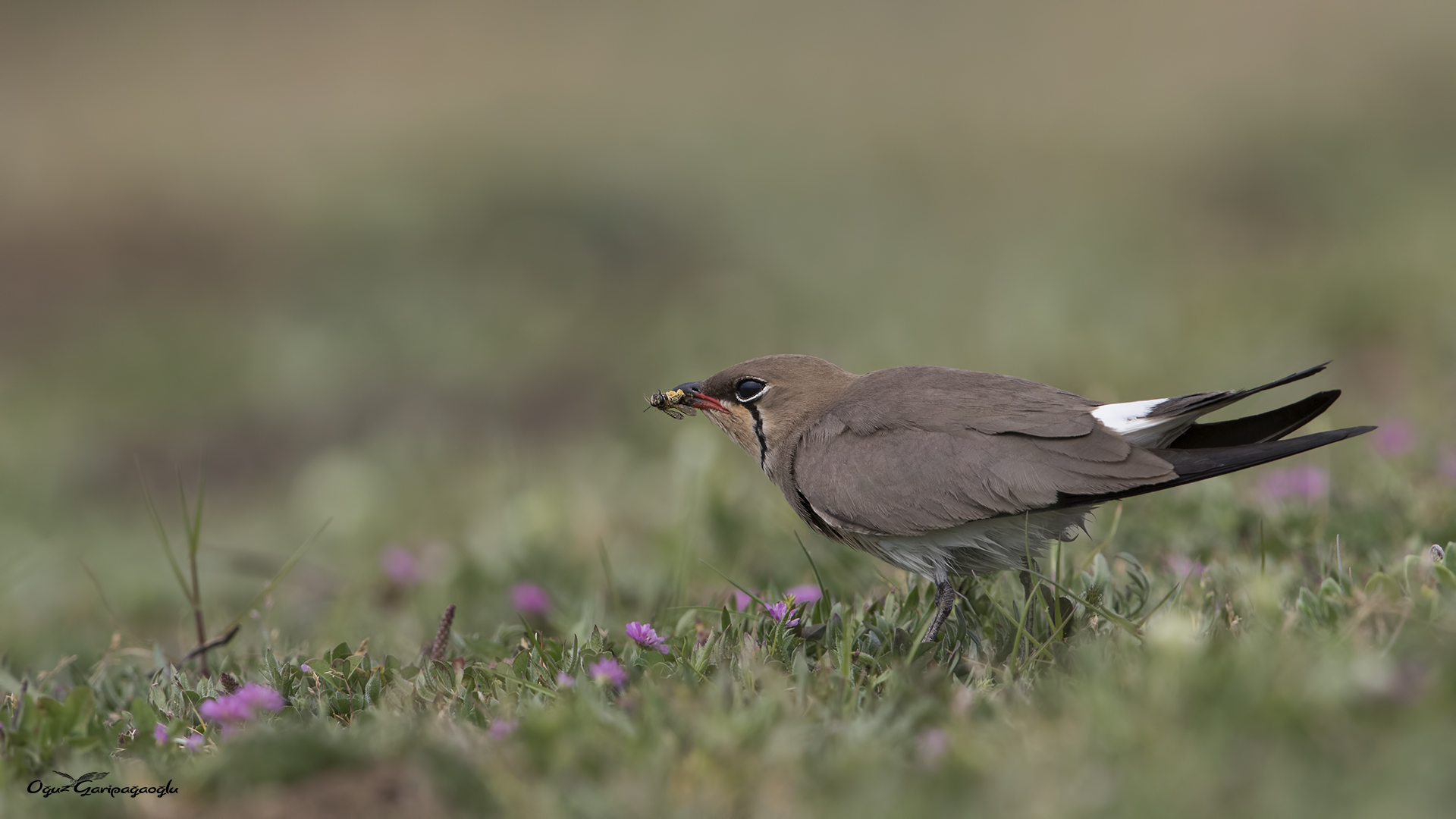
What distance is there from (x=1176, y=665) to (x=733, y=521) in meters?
3.36

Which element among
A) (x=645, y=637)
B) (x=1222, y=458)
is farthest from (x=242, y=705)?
(x=1222, y=458)

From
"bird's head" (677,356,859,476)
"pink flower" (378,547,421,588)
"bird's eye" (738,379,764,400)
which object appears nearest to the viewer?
"bird's head" (677,356,859,476)

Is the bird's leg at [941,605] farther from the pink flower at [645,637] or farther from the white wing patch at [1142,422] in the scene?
the pink flower at [645,637]

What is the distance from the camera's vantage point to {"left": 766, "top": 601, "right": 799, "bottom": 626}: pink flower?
3.81m

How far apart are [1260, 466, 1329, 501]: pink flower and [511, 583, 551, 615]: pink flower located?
2.95 meters

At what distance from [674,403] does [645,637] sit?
4.24ft

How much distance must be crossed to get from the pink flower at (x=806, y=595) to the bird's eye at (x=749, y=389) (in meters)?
0.73

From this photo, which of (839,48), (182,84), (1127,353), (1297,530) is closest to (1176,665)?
(1297,530)

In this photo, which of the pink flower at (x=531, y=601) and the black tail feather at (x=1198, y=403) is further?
the pink flower at (x=531, y=601)

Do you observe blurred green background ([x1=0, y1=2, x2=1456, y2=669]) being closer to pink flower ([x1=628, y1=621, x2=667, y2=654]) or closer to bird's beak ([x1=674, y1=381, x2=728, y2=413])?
bird's beak ([x1=674, y1=381, x2=728, y2=413])

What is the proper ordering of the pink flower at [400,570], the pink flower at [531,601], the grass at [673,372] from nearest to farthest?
the grass at [673,372]
the pink flower at [531,601]
the pink flower at [400,570]

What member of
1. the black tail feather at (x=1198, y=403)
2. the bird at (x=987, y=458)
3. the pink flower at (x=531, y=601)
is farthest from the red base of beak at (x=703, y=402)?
the black tail feather at (x=1198, y=403)

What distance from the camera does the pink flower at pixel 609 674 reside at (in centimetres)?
345

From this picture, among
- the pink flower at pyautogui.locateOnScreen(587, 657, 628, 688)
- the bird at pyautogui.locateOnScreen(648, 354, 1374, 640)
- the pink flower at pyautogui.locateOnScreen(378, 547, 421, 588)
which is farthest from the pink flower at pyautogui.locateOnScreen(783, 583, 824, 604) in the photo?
the pink flower at pyautogui.locateOnScreen(378, 547, 421, 588)
